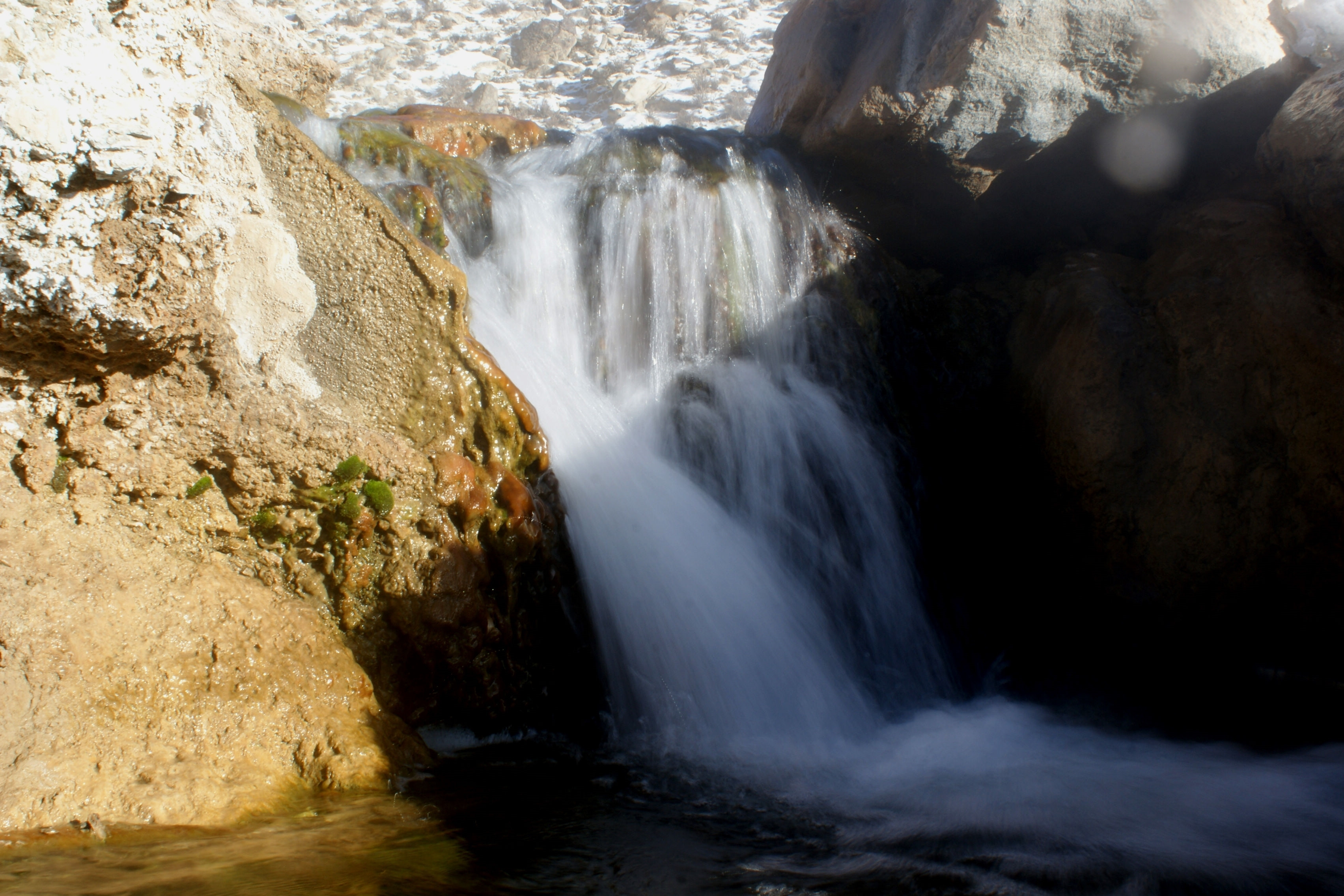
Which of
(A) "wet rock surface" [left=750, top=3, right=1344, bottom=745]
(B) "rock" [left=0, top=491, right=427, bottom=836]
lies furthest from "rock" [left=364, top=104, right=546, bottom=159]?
(B) "rock" [left=0, top=491, right=427, bottom=836]

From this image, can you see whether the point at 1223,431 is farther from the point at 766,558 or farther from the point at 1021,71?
the point at 766,558

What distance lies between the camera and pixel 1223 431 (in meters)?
4.14

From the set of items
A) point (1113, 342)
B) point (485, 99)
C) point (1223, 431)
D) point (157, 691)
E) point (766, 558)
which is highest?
point (485, 99)

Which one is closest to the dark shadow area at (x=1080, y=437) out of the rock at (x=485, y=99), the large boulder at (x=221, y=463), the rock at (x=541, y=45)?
the large boulder at (x=221, y=463)

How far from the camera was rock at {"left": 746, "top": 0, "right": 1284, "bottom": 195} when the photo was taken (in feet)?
15.2

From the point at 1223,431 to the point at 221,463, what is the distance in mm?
4557

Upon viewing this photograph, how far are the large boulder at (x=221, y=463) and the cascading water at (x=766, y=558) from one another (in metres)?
0.54

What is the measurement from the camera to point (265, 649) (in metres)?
2.41

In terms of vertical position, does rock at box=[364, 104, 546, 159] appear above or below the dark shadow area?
above

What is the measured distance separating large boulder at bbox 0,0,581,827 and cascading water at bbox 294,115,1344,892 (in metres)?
0.54

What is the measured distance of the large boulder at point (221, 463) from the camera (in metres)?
1.91

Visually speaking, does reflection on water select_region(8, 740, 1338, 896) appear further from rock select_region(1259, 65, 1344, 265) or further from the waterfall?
rock select_region(1259, 65, 1344, 265)

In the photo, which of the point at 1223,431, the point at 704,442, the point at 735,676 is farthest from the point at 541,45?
the point at 735,676

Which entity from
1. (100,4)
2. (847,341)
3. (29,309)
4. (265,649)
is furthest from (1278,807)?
(100,4)
